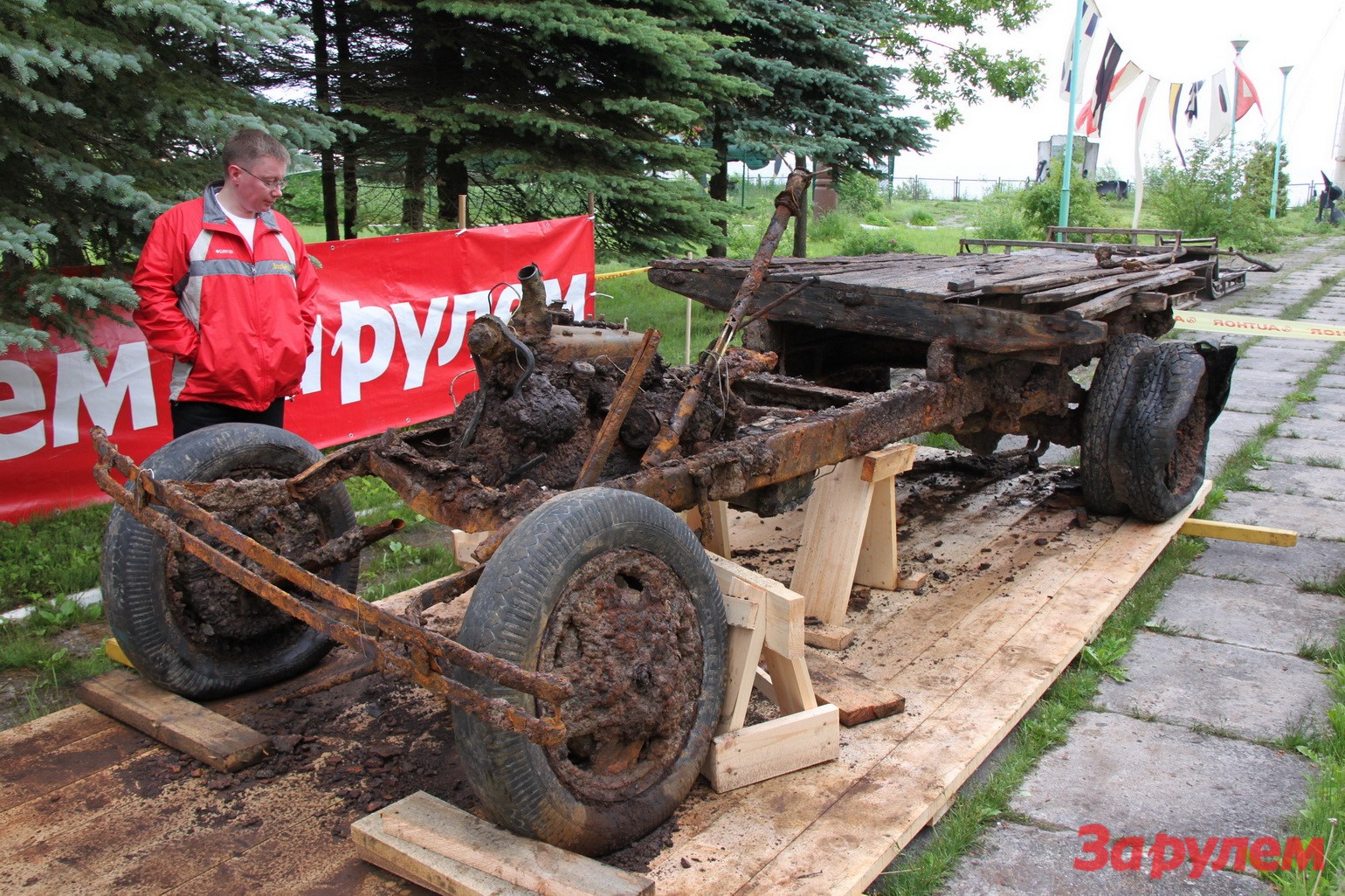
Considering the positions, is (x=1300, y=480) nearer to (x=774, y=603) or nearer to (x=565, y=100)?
(x=774, y=603)

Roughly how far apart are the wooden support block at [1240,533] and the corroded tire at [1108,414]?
0.54 meters

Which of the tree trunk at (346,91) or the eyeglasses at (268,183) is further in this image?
the tree trunk at (346,91)

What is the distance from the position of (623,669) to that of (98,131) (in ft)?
13.7

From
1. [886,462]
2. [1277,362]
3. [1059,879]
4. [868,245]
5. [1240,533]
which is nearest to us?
[1059,879]

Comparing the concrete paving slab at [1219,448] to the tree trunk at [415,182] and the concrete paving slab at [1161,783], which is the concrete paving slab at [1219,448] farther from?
the tree trunk at [415,182]

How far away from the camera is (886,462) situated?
14.8 ft

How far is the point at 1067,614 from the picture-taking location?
4.64m

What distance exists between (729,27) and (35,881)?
10.5 meters

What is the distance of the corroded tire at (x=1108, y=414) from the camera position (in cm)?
534

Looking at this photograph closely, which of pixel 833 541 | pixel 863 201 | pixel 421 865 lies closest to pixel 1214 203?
pixel 863 201

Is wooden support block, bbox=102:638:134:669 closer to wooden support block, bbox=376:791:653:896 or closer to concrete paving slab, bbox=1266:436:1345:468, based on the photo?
wooden support block, bbox=376:791:653:896

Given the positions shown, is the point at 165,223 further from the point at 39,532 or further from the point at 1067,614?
the point at 1067,614

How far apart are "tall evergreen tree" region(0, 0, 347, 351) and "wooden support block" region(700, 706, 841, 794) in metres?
3.31

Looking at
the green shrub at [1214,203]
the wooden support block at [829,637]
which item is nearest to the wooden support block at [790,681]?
the wooden support block at [829,637]
